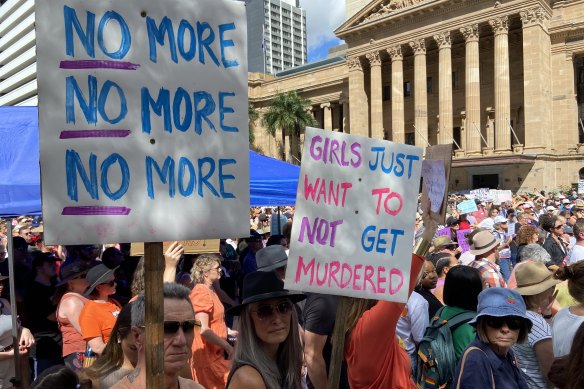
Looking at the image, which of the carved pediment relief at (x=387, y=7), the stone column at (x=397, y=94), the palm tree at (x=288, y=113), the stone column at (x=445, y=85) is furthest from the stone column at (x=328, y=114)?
the stone column at (x=445, y=85)

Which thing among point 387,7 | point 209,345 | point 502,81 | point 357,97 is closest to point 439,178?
point 209,345

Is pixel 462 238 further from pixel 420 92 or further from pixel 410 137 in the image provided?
pixel 410 137

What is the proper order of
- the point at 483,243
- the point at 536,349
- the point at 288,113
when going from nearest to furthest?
the point at 536,349, the point at 483,243, the point at 288,113

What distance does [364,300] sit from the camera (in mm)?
2699

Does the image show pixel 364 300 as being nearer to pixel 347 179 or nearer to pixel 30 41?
pixel 347 179

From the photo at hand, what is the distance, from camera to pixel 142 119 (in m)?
1.91

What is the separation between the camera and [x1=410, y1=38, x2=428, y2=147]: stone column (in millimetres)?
37719

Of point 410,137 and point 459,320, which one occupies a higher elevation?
point 410,137

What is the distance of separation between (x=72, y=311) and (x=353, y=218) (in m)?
2.83

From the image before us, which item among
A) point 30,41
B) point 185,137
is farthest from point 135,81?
point 30,41

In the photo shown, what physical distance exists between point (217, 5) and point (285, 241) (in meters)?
6.22

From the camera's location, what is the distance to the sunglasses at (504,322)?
2916mm

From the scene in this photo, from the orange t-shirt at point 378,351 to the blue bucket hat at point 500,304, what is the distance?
0.58 m

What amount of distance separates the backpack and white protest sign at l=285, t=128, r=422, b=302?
1.17 metres
